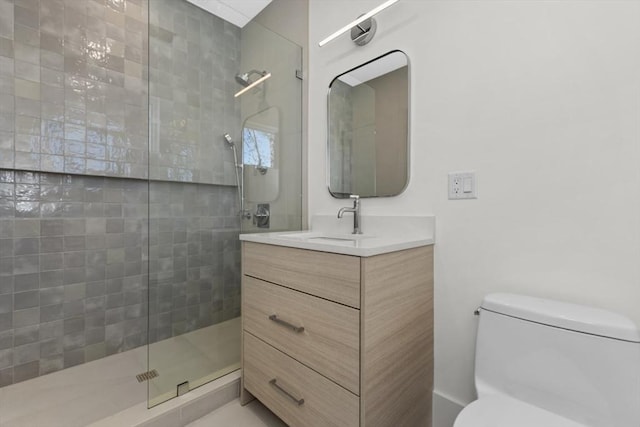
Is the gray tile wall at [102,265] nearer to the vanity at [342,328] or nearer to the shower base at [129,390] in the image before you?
the shower base at [129,390]

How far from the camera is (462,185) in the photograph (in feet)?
3.75

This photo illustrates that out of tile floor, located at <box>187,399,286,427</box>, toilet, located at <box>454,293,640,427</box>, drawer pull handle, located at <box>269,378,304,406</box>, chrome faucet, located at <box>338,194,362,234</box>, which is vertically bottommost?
tile floor, located at <box>187,399,286,427</box>

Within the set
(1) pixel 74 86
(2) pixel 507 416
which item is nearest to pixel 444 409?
(2) pixel 507 416

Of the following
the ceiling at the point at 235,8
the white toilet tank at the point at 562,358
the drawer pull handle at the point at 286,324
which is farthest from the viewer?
the ceiling at the point at 235,8

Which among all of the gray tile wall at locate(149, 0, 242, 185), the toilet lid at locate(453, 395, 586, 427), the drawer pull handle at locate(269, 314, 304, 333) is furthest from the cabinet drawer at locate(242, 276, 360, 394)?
the gray tile wall at locate(149, 0, 242, 185)

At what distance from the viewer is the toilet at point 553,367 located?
734 millimetres

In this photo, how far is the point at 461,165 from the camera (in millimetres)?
1148

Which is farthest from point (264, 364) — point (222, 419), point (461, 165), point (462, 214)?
point (461, 165)

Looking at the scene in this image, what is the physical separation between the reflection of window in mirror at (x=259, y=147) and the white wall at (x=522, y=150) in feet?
2.89

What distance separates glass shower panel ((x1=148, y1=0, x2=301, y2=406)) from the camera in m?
1.47

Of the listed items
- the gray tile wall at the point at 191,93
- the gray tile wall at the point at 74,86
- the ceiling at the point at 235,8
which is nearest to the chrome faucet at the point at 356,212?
the gray tile wall at the point at 191,93

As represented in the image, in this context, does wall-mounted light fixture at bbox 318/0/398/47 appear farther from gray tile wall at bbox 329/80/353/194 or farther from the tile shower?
the tile shower

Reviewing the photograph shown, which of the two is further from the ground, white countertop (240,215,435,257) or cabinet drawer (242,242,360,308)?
white countertop (240,215,435,257)

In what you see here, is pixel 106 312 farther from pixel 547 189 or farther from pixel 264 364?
pixel 547 189
